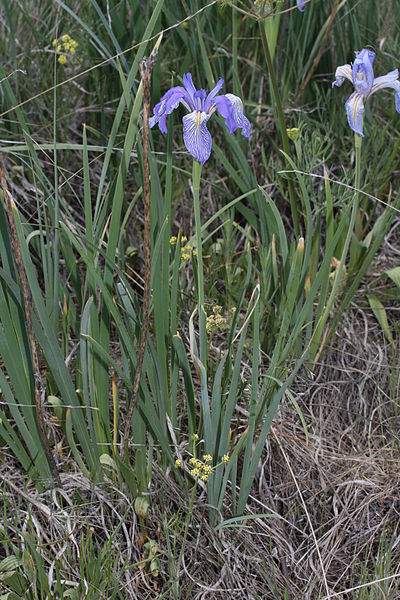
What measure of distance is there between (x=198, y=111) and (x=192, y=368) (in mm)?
764

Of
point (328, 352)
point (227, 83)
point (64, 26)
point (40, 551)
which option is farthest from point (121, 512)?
point (64, 26)

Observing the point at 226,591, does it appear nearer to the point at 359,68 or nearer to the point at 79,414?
the point at 79,414

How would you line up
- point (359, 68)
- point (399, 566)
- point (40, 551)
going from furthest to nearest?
point (359, 68) < point (399, 566) < point (40, 551)

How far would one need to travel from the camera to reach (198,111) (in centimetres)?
153

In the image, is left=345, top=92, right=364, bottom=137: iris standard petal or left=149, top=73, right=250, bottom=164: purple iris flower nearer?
left=149, top=73, right=250, bottom=164: purple iris flower

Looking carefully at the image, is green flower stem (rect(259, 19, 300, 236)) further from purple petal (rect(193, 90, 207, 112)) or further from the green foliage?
purple petal (rect(193, 90, 207, 112))

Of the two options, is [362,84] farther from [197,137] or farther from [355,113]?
[197,137]

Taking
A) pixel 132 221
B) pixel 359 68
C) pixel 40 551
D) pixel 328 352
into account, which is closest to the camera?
pixel 40 551

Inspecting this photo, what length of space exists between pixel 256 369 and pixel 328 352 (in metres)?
0.59

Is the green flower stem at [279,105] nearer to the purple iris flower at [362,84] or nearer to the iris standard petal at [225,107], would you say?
the purple iris flower at [362,84]

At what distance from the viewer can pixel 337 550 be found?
5.83 feet

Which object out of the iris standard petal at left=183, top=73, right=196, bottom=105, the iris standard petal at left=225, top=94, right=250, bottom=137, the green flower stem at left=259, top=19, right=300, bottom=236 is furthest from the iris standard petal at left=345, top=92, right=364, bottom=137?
the iris standard petal at left=183, top=73, right=196, bottom=105

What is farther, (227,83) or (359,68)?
A: (227,83)

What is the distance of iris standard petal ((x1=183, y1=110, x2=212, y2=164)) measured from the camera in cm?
147
